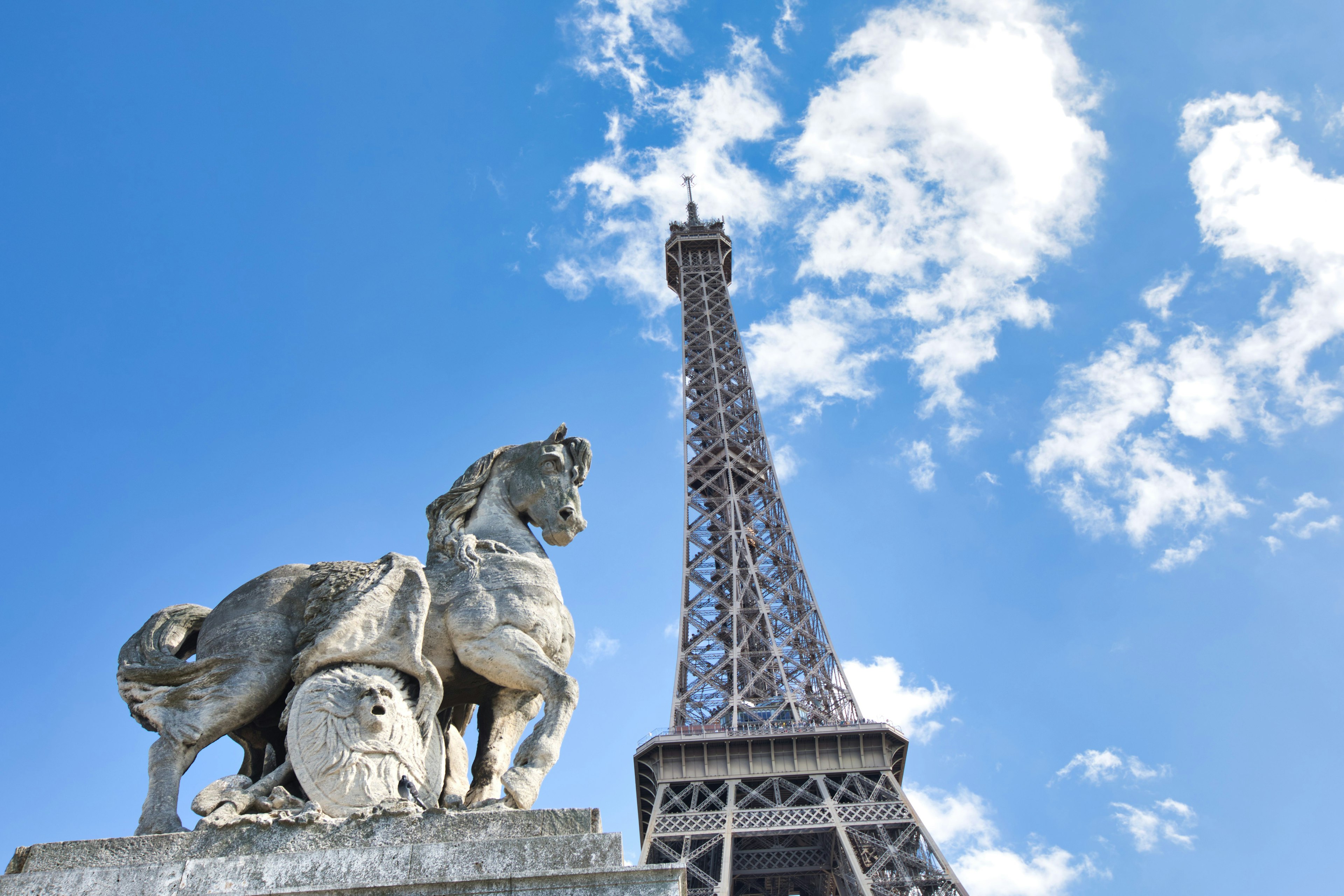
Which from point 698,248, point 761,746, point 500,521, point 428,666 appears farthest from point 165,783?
point 698,248

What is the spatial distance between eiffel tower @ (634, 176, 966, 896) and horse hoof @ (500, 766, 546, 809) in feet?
85.6

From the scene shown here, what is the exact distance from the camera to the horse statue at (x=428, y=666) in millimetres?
4840

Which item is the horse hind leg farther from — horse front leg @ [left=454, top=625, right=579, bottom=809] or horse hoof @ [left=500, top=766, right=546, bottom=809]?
horse hoof @ [left=500, top=766, right=546, bottom=809]

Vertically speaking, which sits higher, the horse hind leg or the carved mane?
the carved mane

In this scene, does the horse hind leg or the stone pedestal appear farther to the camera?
the horse hind leg

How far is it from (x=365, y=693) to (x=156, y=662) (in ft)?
3.94

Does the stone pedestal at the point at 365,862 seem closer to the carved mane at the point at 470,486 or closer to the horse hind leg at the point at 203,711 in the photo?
the horse hind leg at the point at 203,711

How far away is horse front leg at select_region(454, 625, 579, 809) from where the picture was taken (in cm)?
477

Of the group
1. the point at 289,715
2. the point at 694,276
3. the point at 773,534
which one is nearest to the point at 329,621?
the point at 289,715

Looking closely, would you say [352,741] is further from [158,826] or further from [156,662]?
[156,662]

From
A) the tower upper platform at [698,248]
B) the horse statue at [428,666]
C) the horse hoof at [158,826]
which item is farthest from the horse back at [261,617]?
the tower upper platform at [698,248]

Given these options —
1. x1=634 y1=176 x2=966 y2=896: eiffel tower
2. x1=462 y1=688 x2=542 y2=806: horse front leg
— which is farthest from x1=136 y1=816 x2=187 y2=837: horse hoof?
x1=634 y1=176 x2=966 y2=896: eiffel tower

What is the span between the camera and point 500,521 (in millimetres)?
5969

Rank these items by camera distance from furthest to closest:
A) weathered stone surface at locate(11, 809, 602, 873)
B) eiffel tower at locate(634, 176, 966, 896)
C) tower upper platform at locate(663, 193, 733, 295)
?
tower upper platform at locate(663, 193, 733, 295) < eiffel tower at locate(634, 176, 966, 896) < weathered stone surface at locate(11, 809, 602, 873)
